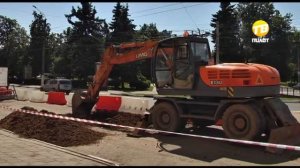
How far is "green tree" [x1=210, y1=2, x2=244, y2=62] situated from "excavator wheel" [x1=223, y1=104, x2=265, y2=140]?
59.3 m

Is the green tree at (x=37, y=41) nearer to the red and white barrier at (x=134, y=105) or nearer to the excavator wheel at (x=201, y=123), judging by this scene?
the red and white barrier at (x=134, y=105)

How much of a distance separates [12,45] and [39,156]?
96223mm

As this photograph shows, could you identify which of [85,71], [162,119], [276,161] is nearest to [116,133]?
[162,119]

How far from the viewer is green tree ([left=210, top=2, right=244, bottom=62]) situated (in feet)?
230

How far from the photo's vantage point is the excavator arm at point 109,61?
590 inches

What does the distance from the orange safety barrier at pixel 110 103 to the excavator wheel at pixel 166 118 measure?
632 centimetres

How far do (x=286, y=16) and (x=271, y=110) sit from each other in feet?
293

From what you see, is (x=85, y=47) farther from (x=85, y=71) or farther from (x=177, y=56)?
(x=177, y=56)

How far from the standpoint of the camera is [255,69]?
11883mm

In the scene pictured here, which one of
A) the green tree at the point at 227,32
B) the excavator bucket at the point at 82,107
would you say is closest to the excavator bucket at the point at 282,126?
the excavator bucket at the point at 82,107

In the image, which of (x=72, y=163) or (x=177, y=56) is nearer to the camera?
(x=72, y=163)

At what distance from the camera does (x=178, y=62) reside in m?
13.6

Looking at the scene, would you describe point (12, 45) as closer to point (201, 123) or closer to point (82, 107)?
point (82, 107)

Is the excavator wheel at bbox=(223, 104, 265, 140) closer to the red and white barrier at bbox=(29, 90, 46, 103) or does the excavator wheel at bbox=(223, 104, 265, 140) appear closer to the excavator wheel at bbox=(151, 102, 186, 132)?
the excavator wheel at bbox=(151, 102, 186, 132)
